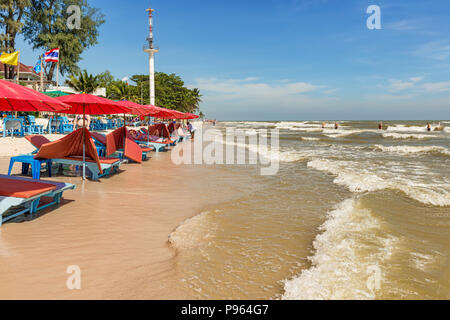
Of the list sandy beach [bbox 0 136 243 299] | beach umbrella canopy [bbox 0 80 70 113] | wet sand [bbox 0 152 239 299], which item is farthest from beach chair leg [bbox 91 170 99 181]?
beach umbrella canopy [bbox 0 80 70 113]

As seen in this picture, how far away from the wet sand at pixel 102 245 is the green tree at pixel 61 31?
1375 inches

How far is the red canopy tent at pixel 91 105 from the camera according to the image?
6.21 meters

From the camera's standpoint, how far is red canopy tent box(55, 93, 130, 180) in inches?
244

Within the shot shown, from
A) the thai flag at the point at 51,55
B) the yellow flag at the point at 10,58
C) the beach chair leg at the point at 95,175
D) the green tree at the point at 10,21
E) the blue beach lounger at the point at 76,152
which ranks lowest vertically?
the beach chair leg at the point at 95,175

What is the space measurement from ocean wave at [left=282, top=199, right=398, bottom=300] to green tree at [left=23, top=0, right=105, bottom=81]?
38.8m

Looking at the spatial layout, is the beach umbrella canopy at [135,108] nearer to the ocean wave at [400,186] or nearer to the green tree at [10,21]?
the ocean wave at [400,186]

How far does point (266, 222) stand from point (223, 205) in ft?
3.76

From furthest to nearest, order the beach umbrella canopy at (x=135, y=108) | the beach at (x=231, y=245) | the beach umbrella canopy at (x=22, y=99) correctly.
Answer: the beach umbrella canopy at (x=135, y=108) → the beach umbrella canopy at (x=22, y=99) → the beach at (x=231, y=245)

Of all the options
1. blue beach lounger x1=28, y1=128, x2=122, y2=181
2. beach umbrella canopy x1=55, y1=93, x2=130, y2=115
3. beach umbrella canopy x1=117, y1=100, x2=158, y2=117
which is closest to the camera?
beach umbrella canopy x1=55, y1=93, x2=130, y2=115

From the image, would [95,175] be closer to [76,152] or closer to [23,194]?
[76,152]

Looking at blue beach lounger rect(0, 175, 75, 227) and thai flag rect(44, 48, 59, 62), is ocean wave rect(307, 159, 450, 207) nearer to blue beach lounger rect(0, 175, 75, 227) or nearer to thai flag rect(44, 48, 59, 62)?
blue beach lounger rect(0, 175, 75, 227)

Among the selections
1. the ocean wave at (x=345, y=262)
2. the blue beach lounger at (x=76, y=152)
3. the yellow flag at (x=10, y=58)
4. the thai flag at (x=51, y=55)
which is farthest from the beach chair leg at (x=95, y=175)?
the thai flag at (x=51, y=55)

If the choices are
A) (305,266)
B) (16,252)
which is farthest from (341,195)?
(16,252)
